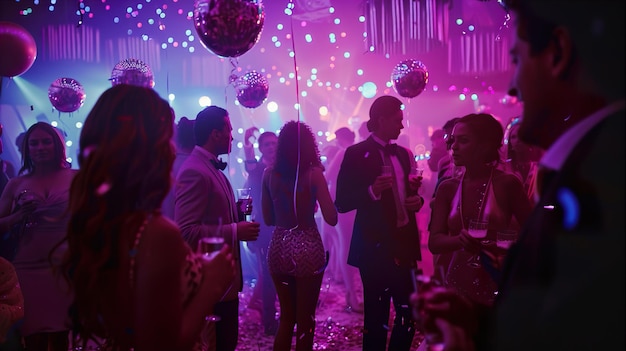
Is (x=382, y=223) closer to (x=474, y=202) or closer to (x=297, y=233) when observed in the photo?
(x=297, y=233)

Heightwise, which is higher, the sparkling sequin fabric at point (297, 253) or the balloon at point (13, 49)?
the balloon at point (13, 49)

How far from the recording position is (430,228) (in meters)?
2.97

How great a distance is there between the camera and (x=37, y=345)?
301 cm

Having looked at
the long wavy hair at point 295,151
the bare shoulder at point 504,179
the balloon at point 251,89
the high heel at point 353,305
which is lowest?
the high heel at point 353,305

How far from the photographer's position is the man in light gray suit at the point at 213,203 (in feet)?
9.12

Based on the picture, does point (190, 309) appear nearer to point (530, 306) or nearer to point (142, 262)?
point (142, 262)

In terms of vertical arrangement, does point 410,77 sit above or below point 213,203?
above

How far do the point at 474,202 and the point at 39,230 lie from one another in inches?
99.7

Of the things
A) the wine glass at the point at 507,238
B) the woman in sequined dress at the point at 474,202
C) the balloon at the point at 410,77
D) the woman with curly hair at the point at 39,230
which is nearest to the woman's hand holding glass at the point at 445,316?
the wine glass at the point at 507,238

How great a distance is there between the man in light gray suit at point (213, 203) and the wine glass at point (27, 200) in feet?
3.00

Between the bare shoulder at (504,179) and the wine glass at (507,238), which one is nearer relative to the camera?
the wine glass at (507,238)

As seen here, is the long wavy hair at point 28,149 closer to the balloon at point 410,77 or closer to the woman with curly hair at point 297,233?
the woman with curly hair at point 297,233

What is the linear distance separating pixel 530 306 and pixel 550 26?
573 millimetres

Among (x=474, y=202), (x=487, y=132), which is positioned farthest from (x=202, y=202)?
(x=487, y=132)
